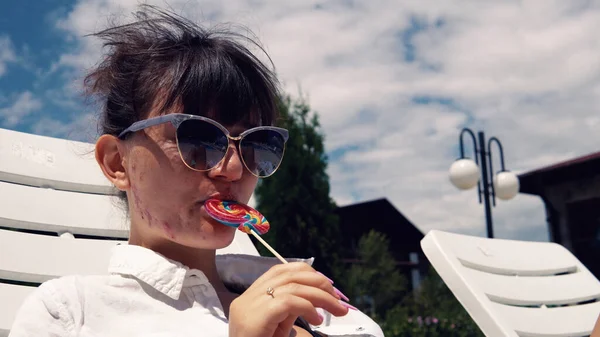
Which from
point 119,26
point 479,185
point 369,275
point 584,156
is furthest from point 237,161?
point 584,156

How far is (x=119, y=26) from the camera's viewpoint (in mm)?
1576

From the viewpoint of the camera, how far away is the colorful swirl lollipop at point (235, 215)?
3.90 feet

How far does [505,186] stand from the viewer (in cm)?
684

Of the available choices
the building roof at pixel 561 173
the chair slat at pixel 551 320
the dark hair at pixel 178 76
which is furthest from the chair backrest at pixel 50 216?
the building roof at pixel 561 173

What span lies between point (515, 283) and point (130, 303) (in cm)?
157

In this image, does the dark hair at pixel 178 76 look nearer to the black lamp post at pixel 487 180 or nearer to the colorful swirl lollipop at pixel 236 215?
the colorful swirl lollipop at pixel 236 215

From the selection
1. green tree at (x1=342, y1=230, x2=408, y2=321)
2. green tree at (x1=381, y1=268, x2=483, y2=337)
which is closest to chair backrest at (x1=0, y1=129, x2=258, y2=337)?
green tree at (x1=381, y1=268, x2=483, y2=337)

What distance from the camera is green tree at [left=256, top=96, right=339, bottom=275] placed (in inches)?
293

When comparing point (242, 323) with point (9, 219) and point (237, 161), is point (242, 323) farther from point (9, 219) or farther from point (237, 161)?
point (9, 219)

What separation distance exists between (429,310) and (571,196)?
12.2ft

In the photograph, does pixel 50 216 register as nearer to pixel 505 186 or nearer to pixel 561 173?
pixel 505 186

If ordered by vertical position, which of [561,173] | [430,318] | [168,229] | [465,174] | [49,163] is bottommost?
[430,318]

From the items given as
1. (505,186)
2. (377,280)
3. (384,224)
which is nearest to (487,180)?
(505,186)

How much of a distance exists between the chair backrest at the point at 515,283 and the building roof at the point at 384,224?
1352 centimetres
